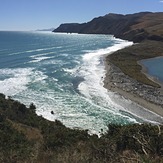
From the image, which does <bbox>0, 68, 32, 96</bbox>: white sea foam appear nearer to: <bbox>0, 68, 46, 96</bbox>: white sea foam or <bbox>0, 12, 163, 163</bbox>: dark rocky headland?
<bbox>0, 68, 46, 96</bbox>: white sea foam

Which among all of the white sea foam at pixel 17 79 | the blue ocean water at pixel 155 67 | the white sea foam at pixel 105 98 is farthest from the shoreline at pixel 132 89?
the white sea foam at pixel 17 79

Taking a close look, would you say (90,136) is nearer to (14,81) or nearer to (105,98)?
(105,98)

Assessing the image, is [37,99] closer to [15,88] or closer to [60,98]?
[60,98]

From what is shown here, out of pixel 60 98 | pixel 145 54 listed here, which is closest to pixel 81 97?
pixel 60 98

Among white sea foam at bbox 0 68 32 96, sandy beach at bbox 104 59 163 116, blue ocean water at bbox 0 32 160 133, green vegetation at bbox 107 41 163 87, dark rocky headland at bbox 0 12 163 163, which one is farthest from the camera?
green vegetation at bbox 107 41 163 87

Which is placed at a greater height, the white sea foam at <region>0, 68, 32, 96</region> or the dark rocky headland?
the dark rocky headland

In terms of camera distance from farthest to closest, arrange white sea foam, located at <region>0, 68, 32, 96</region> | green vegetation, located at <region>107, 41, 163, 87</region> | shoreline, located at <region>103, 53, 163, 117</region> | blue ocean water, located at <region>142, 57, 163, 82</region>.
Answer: blue ocean water, located at <region>142, 57, 163, 82</region> < green vegetation, located at <region>107, 41, 163, 87</region> < white sea foam, located at <region>0, 68, 32, 96</region> < shoreline, located at <region>103, 53, 163, 117</region>

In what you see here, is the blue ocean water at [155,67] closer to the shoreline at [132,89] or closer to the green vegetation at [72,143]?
the shoreline at [132,89]

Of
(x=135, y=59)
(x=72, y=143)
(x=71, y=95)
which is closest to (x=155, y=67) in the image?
(x=135, y=59)

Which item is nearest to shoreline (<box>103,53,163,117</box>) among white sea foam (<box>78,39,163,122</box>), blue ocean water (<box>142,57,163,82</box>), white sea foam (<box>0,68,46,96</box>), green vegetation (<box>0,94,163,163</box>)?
white sea foam (<box>78,39,163,122</box>)
